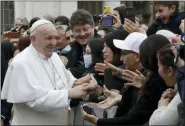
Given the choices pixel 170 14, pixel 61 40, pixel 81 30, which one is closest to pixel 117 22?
pixel 81 30

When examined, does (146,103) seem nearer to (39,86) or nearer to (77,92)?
(77,92)

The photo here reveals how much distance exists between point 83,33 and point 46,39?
3.34ft

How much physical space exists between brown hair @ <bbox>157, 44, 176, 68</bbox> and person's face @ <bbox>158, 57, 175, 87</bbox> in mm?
24

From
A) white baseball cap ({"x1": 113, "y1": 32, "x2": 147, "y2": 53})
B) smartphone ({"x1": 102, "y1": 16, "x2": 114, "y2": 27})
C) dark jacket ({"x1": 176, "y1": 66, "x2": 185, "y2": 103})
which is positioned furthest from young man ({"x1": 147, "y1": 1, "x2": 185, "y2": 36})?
dark jacket ({"x1": 176, "y1": 66, "x2": 185, "y2": 103})

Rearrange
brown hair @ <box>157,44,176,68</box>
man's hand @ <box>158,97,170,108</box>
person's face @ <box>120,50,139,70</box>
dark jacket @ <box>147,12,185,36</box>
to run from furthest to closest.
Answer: dark jacket @ <box>147,12,185,36</box> → person's face @ <box>120,50,139,70</box> → man's hand @ <box>158,97,170,108</box> → brown hair @ <box>157,44,176,68</box>

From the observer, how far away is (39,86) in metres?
5.17

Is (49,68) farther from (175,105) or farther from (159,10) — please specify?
(175,105)

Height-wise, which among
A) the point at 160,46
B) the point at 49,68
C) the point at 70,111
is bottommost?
the point at 70,111

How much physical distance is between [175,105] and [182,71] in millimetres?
242

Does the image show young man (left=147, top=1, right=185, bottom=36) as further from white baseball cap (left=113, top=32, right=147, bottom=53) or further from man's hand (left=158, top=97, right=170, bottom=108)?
man's hand (left=158, top=97, right=170, bottom=108)

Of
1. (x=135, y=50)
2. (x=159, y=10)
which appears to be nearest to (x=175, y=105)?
(x=135, y=50)

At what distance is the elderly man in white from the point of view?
16.8ft

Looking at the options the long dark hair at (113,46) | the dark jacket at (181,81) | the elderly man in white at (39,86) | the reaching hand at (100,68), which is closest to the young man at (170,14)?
the long dark hair at (113,46)

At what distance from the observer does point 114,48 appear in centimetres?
514
